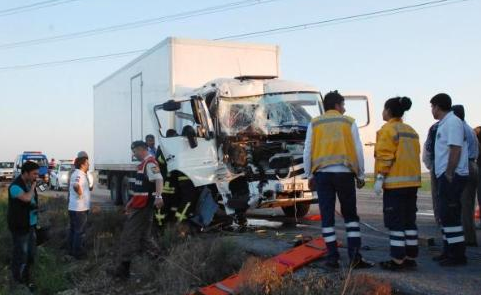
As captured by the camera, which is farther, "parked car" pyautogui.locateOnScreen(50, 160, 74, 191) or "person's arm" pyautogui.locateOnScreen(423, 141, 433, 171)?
"parked car" pyautogui.locateOnScreen(50, 160, 74, 191)

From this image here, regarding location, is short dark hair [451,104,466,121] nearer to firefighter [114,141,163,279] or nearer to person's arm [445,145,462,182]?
person's arm [445,145,462,182]

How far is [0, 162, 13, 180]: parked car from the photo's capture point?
132 ft

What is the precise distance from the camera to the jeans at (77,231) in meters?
9.25

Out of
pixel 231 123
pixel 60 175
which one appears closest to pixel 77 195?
pixel 231 123

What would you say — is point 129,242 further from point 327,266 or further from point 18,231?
point 327,266

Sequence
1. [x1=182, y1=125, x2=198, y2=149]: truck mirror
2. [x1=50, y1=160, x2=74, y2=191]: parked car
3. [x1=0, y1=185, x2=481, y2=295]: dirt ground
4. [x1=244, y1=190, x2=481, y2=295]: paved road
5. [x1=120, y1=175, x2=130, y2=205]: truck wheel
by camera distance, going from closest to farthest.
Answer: [x1=244, y1=190, x2=481, y2=295]: paved road < [x1=0, y1=185, x2=481, y2=295]: dirt ground < [x1=182, y1=125, x2=198, y2=149]: truck mirror < [x1=120, y1=175, x2=130, y2=205]: truck wheel < [x1=50, y1=160, x2=74, y2=191]: parked car

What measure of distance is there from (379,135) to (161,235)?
461cm

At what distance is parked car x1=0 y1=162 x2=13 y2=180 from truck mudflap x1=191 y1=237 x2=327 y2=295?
37.6m

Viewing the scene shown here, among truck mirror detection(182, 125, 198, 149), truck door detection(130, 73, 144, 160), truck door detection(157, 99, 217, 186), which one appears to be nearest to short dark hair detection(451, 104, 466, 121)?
truck door detection(157, 99, 217, 186)

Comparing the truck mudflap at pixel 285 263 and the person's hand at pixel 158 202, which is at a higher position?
the person's hand at pixel 158 202

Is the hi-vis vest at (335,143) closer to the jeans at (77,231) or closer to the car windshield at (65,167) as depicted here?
the jeans at (77,231)

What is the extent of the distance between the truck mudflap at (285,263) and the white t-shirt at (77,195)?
3.76 m

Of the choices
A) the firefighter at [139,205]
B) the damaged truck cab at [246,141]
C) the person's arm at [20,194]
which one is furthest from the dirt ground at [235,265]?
the person's arm at [20,194]

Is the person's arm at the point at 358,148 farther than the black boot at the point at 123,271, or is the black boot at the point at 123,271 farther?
the black boot at the point at 123,271
